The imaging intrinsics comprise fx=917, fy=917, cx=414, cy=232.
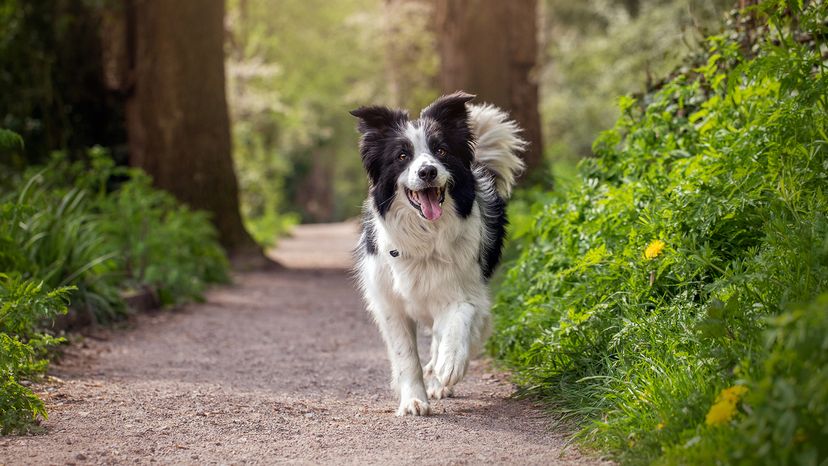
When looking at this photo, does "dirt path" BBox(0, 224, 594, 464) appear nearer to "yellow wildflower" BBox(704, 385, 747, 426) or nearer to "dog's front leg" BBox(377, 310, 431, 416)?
"dog's front leg" BBox(377, 310, 431, 416)

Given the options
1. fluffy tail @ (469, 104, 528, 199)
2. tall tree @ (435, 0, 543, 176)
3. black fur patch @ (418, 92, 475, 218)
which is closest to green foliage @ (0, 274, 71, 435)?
black fur patch @ (418, 92, 475, 218)

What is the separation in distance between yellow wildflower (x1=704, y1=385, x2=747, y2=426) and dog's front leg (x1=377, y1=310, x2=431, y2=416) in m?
1.86

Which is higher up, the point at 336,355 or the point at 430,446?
the point at 430,446

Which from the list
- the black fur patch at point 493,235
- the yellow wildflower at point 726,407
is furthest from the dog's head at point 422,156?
the yellow wildflower at point 726,407

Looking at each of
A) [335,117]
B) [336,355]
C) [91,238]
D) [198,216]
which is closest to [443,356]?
[336,355]

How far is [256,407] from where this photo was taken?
4762 millimetres

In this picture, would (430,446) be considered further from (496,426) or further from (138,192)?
(138,192)

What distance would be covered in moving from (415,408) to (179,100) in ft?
28.1

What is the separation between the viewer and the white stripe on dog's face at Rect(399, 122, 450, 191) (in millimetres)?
4594

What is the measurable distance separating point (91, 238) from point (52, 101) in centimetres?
520

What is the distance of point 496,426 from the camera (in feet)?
14.2

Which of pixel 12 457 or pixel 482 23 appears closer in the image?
pixel 12 457

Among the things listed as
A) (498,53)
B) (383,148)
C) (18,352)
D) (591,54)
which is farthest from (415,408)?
(591,54)

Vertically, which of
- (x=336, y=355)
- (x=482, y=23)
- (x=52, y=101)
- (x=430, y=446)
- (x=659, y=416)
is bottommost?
(x=336, y=355)
